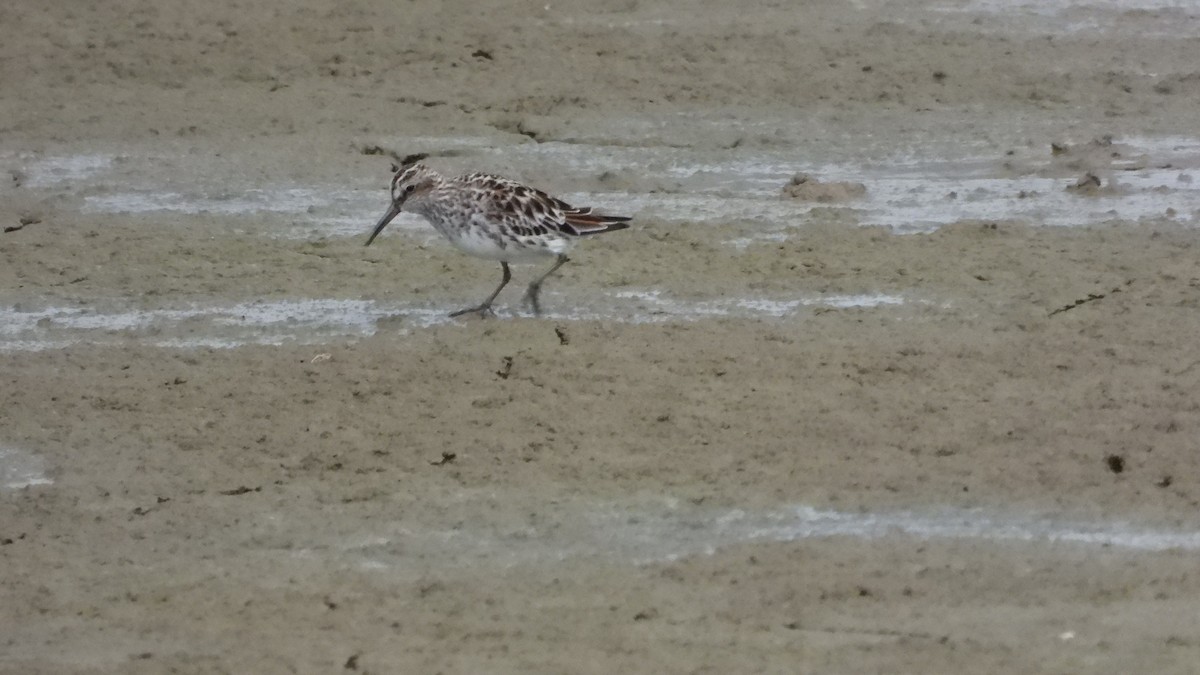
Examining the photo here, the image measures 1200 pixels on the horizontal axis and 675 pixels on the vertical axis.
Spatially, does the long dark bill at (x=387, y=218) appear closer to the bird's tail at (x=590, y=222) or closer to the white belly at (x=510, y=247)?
the white belly at (x=510, y=247)

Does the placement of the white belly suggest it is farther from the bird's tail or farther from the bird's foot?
the bird's foot

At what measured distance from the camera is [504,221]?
28.9 ft

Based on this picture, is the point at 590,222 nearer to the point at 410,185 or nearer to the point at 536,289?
the point at 536,289

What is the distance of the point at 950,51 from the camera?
12.5m

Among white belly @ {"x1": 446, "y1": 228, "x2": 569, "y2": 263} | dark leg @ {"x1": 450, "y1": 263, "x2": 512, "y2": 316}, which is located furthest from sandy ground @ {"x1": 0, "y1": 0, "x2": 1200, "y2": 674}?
white belly @ {"x1": 446, "y1": 228, "x2": 569, "y2": 263}

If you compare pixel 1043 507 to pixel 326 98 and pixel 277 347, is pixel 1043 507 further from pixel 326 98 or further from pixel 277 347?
pixel 326 98

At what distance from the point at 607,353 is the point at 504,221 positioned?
3.52 feet

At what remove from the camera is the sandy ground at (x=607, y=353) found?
6031 mm

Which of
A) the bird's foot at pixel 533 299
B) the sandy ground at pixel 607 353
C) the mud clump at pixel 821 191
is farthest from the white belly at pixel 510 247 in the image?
the mud clump at pixel 821 191

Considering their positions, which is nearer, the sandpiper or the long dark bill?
the sandpiper

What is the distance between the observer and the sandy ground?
19.8 feet

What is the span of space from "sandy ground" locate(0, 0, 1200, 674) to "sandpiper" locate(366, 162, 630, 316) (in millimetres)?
346

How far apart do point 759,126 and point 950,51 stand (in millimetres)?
1852

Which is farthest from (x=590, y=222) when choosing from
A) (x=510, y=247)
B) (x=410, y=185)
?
(x=410, y=185)
